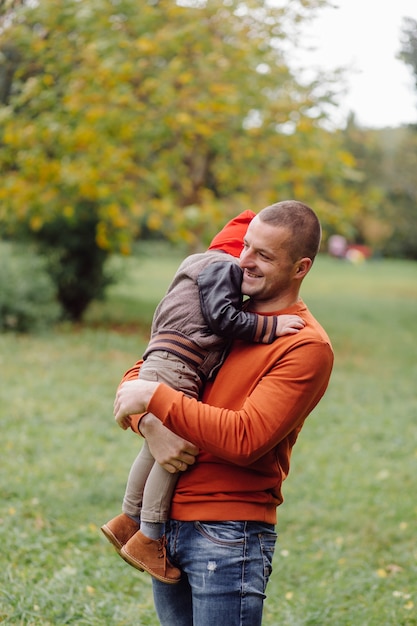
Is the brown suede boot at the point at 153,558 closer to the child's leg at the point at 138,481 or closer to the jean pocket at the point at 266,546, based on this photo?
the child's leg at the point at 138,481

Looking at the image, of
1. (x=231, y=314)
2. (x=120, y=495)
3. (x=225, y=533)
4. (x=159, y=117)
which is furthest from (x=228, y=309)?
(x=159, y=117)

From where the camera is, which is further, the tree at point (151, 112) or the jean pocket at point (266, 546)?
the tree at point (151, 112)

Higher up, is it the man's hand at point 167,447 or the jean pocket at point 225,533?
the man's hand at point 167,447

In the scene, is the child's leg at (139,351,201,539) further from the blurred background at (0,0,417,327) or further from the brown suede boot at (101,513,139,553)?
the blurred background at (0,0,417,327)

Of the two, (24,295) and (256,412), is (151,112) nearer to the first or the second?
(24,295)

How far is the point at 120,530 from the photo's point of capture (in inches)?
102

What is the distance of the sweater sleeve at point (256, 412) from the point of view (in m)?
2.13

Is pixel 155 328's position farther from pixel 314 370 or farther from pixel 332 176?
pixel 332 176

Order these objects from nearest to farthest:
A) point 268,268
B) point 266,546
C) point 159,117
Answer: point 268,268, point 266,546, point 159,117

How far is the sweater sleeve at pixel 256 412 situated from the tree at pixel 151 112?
28.4 feet

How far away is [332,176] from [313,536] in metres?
8.40

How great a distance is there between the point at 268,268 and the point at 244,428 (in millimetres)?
476

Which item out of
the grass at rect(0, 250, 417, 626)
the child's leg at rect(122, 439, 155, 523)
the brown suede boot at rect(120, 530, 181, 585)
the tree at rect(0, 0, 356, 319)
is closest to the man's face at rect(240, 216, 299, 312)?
the child's leg at rect(122, 439, 155, 523)

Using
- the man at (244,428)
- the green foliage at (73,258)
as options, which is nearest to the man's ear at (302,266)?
the man at (244,428)
